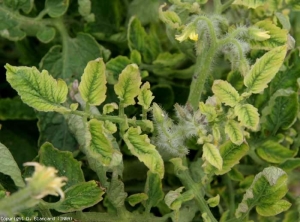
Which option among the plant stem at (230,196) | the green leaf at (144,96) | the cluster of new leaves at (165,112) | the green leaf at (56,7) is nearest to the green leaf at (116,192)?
the cluster of new leaves at (165,112)

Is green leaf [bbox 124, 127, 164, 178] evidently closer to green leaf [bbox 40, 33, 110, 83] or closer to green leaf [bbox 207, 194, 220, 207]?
green leaf [bbox 207, 194, 220, 207]

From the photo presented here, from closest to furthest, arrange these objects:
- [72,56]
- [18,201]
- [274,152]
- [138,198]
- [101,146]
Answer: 1. [18,201]
2. [101,146]
3. [138,198]
4. [274,152]
5. [72,56]

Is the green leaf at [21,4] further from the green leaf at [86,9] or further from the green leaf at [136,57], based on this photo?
the green leaf at [136,57]

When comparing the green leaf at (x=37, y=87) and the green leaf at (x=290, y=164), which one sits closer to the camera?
the green leaf at (x=37, y=87)

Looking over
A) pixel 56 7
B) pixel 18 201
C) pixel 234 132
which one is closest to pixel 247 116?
pixel 234 132

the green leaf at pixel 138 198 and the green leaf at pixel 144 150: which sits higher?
the green leaf at pixel 144 150

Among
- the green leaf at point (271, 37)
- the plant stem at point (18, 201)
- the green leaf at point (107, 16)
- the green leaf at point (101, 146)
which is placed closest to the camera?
the plant stem at point (18, 201)

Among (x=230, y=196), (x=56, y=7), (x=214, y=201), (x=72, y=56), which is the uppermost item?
(x=56, y=7)

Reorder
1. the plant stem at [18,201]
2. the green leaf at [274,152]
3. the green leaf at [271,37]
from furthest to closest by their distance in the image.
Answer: the green leaf at [274,152] → the green leaf at [271,37] → the plant stem at [18,201]

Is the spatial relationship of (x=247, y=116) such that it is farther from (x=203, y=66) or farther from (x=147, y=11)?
(x=147, y=11)
